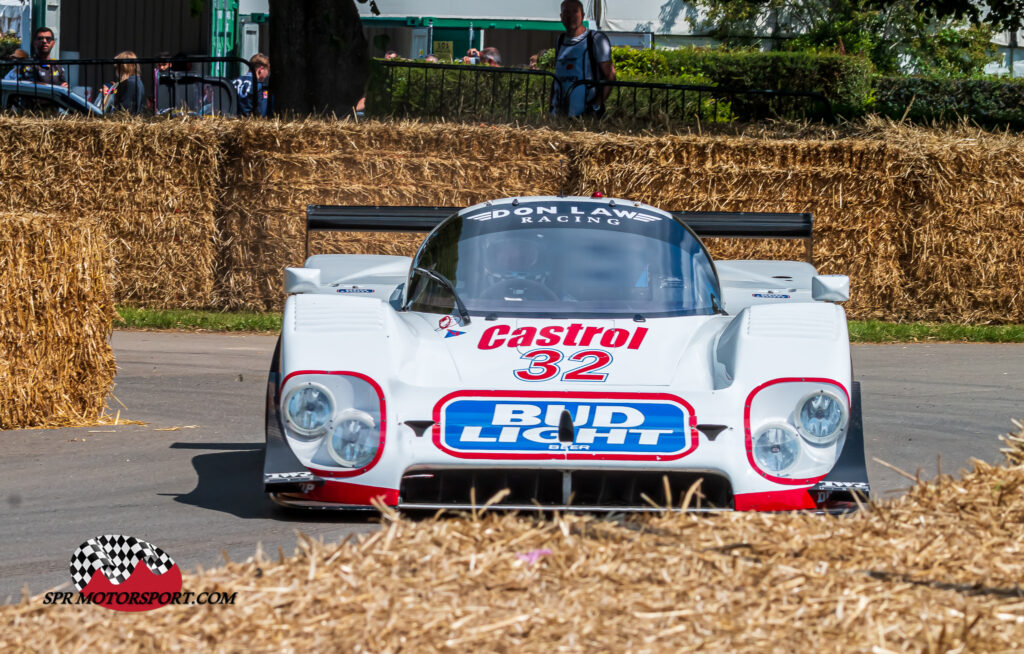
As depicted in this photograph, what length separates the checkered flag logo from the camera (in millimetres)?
3596

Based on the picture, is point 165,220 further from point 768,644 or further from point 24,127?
point 768,644

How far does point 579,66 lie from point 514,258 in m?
7.92

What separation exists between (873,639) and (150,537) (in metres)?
2.55

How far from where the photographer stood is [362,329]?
15.8ft

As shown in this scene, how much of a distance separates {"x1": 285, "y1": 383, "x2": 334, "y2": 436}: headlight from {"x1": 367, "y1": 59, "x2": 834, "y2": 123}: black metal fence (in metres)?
8.15

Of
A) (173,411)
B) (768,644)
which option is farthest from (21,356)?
(768,644)

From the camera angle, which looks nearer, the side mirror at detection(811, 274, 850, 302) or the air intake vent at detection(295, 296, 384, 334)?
the air intake vent at detection(295, 296, 384, 334)

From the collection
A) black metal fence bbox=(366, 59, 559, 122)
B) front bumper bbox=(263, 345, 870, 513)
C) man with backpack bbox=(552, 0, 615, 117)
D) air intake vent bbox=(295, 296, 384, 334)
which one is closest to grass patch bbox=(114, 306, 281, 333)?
black metal fence bbox=(366, 59, 559, 122)

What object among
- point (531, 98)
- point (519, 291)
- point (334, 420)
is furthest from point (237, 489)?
point (531, 98)

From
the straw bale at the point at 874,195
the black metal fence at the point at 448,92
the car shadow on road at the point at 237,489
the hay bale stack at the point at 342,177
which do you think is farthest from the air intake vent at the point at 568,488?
the black metal fence at the point at 448,92

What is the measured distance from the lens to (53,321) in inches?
272

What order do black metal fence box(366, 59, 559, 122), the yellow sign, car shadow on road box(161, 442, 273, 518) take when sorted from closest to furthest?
car shadow on road box(161, 442, 273, 518) < black metal fence box(366, 59, 559, 122) < the yellow sign

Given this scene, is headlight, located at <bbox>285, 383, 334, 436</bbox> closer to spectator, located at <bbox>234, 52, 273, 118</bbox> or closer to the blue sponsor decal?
the blue sponsor decal

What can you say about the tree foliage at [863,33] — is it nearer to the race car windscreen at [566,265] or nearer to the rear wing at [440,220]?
the rear wing at [440,220]
